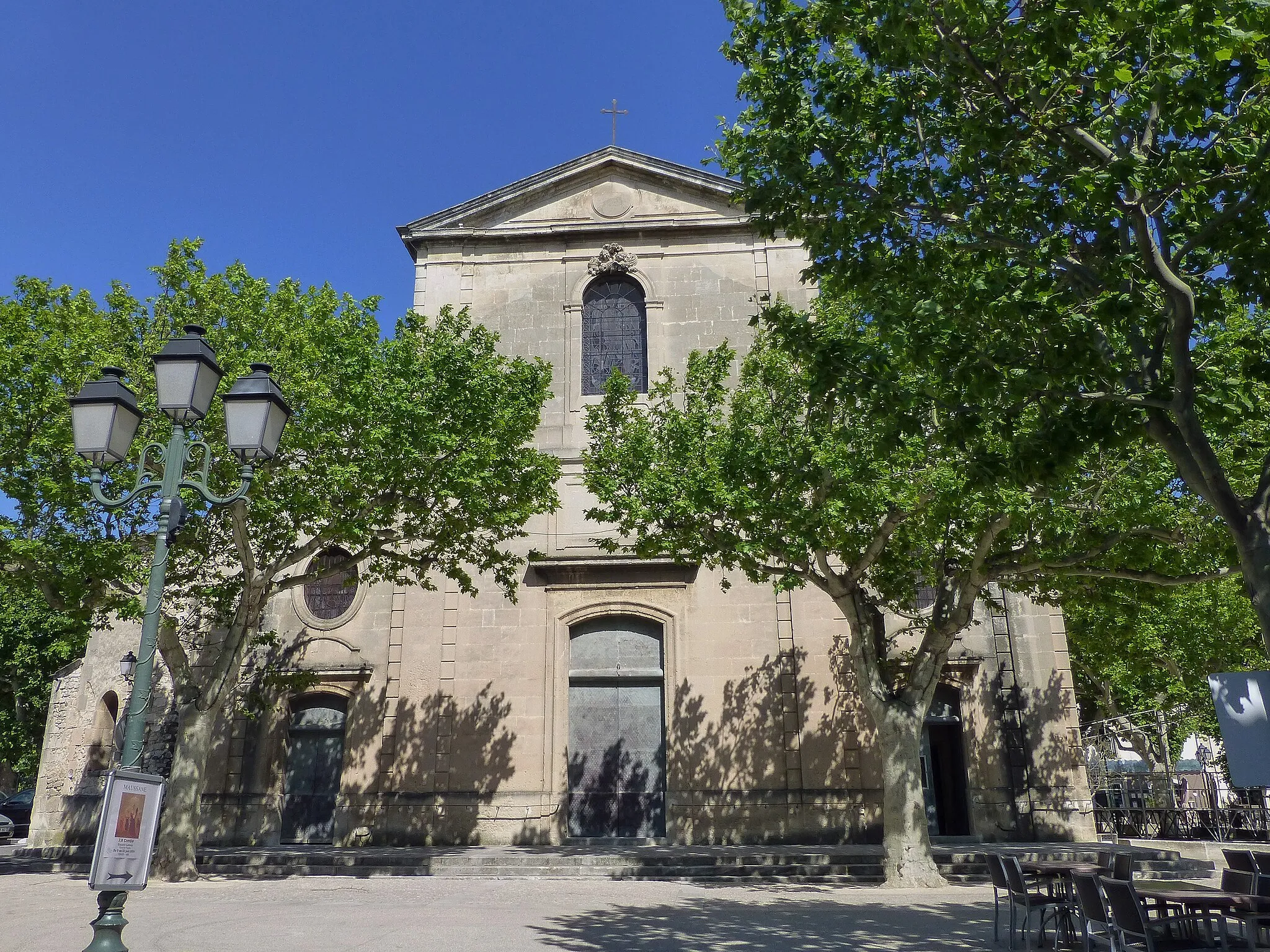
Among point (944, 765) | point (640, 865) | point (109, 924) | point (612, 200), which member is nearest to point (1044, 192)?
point (109, 924)

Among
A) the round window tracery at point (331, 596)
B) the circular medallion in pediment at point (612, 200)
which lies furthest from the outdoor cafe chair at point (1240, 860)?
the circular medallion in pediment at point (612, 200)

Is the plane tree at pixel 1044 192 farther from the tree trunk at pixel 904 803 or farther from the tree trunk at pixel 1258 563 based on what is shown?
the tree trunk at pixel 904 803

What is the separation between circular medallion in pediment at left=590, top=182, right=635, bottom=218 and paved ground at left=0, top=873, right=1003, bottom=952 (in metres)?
14.7

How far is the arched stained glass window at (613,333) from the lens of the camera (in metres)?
21.3

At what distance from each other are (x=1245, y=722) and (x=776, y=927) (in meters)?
6.35

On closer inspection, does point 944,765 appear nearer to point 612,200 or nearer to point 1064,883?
point 1064,883

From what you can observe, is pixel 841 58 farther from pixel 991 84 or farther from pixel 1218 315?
pixel 1218 315

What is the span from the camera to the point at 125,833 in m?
5.79

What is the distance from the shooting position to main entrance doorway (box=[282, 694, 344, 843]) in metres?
18.8

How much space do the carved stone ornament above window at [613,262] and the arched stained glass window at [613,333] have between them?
219mm

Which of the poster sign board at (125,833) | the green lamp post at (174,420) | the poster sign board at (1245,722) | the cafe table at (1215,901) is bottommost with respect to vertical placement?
the cafe table at (1215,901)

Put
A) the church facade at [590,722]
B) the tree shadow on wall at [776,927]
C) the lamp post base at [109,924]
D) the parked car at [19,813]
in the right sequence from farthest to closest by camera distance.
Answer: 1. the parked car at [19,813]
2. the church facade at [590,722]
3. the tree shadow on wall at [776,927]
4. the lamp post base at [109,924]

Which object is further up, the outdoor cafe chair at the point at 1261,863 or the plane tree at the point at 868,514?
the plane tree at the point at 868,514

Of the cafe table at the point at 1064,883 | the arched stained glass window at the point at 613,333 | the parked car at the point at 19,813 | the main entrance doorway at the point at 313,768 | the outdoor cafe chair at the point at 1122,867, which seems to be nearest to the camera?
the cafe table at the point at 1064,883
